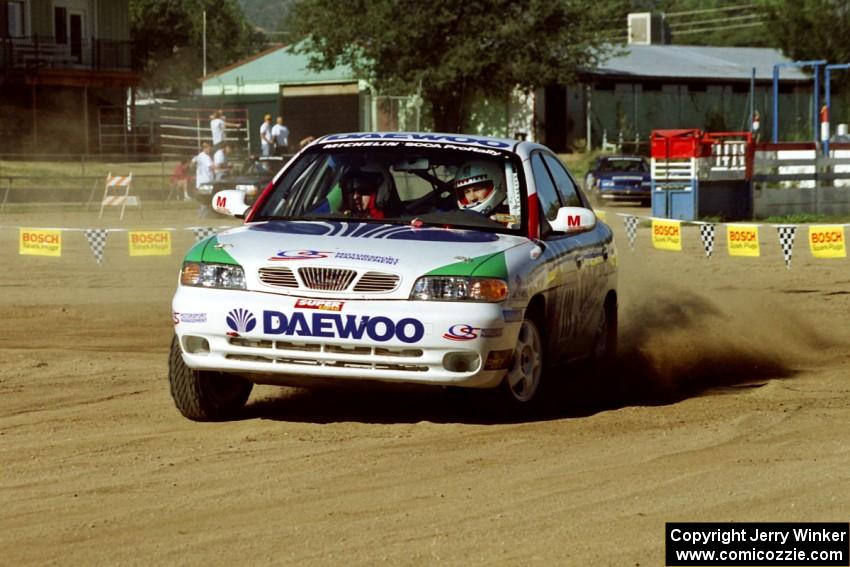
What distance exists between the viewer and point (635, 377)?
32.8 feet

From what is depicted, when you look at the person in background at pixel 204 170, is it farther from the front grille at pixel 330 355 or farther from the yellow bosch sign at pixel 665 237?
the front grille at pixel 330 355

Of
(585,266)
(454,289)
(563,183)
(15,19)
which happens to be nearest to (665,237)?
(563,183)

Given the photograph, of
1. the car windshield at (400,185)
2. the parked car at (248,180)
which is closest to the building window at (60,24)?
the parked car at (248,180)

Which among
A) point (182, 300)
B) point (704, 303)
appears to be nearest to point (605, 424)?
point (182, 300)

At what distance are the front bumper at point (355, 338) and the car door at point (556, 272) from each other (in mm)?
765

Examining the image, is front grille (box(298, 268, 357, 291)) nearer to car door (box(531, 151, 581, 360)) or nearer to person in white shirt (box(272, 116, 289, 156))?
car door (box(531, 151, 581, 360))

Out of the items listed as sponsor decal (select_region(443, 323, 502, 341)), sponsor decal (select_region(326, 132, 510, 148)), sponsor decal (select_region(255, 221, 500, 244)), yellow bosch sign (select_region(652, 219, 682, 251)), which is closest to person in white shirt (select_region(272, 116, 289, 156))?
yellow bosch sign (select_region(652, 219, 682, 251))

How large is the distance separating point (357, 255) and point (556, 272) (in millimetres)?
1408

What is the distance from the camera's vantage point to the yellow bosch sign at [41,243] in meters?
17.5

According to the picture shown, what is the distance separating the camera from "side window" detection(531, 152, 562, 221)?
8648 mm

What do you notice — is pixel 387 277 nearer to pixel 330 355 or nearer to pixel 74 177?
pixel 330 355

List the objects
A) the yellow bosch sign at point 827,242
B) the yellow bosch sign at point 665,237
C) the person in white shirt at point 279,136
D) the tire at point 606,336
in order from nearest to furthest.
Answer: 1. the tire at point 606,336
2. the yellow bosch sign at point 827,242
3. the yellow bosch sign at point 665,237
4. the person in white shirt at point 279,136

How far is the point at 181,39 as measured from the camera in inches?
3647

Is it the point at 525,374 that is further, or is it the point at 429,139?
the point at 429,139
